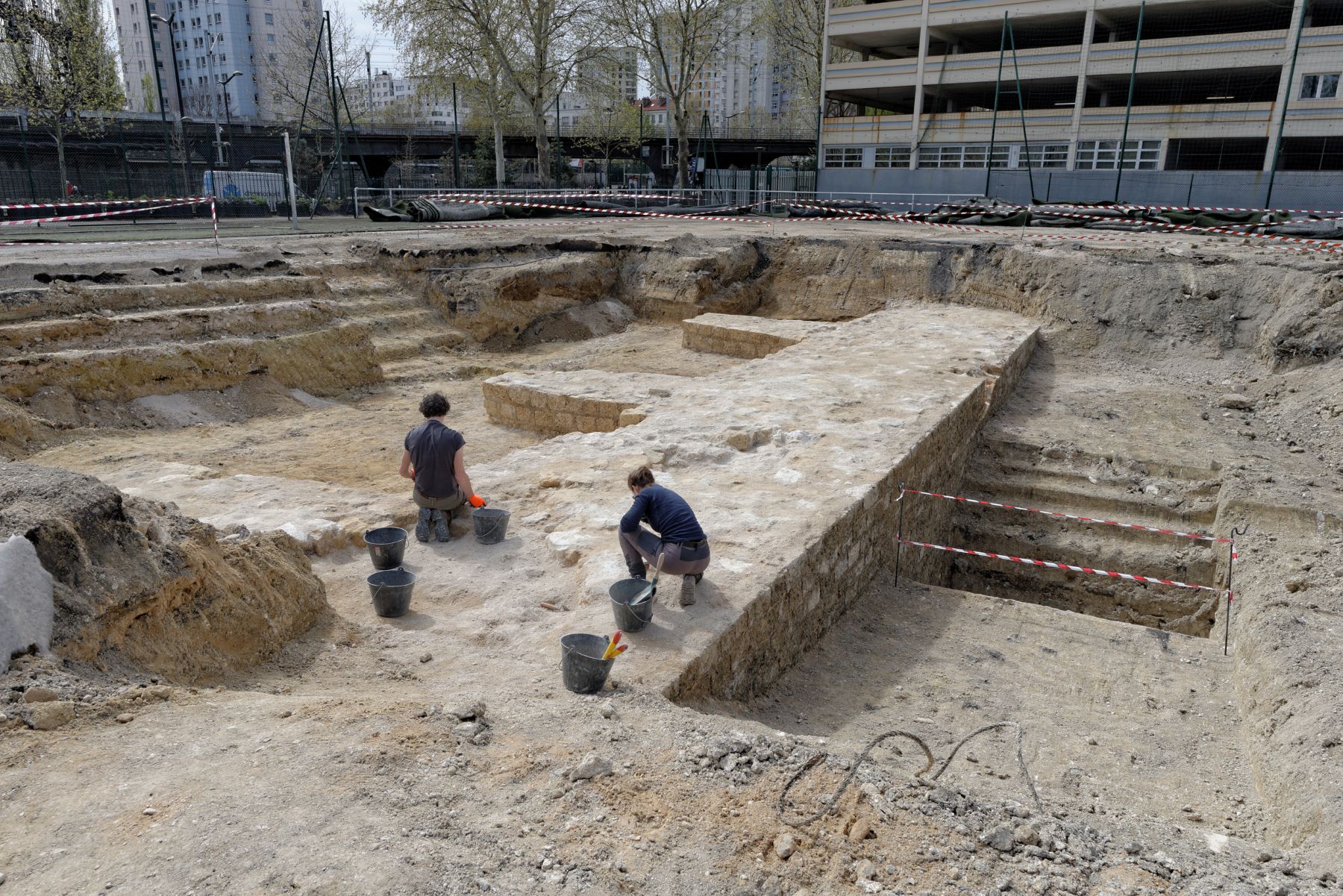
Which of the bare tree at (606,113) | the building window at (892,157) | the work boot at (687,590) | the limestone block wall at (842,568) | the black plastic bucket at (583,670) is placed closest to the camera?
the black plastic bucket at (583,670)

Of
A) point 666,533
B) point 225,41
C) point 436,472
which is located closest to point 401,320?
point 436,472

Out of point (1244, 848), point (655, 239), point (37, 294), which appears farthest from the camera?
point (655, 239)

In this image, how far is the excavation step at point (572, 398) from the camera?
339 inches

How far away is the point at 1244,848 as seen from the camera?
3.28 m

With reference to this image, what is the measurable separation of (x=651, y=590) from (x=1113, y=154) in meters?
29.2

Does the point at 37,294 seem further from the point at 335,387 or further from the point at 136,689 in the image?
the point at 136,689

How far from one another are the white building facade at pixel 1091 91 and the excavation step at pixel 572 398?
17333 mm

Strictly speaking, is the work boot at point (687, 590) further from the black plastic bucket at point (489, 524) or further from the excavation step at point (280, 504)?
the excavation step at point (280, 504)

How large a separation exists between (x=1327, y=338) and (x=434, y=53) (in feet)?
89.0

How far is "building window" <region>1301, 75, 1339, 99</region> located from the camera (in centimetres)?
2409

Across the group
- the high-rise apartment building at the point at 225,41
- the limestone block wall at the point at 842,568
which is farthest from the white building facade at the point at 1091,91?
the high-rise apartment building at the point at 225,41

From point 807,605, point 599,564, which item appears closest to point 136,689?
point 599,564

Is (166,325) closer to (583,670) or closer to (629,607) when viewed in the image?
(629,607)

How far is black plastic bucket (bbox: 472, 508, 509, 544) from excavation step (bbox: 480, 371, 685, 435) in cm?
281
